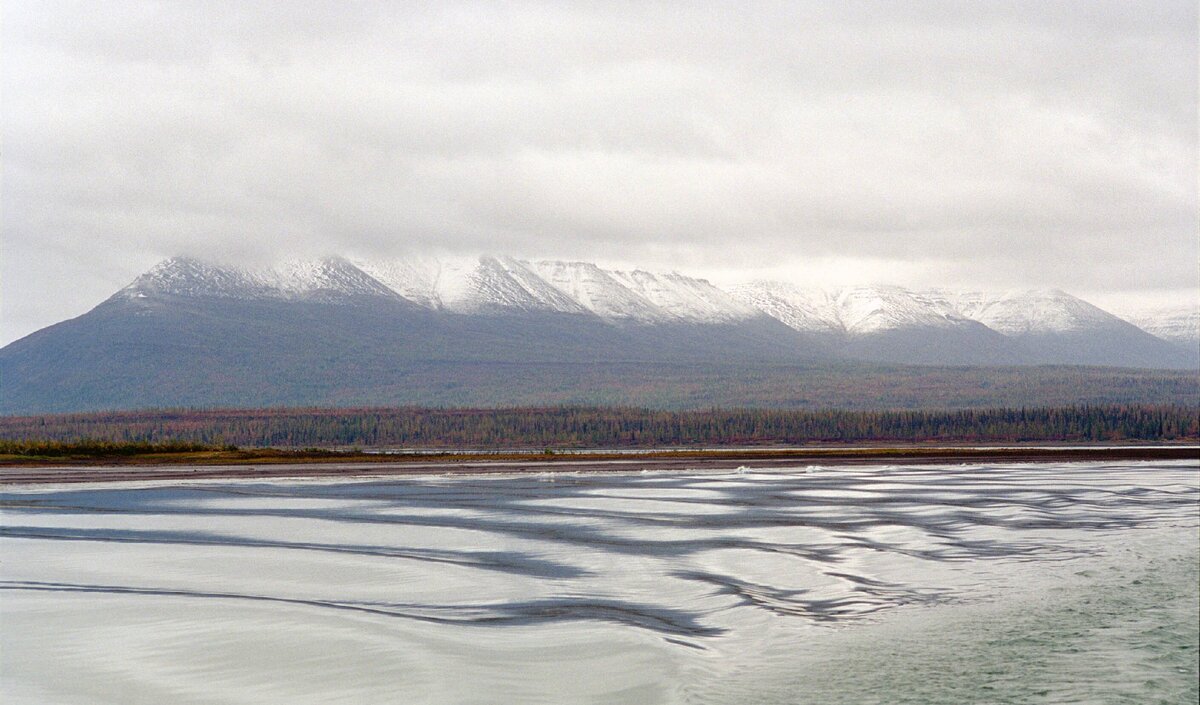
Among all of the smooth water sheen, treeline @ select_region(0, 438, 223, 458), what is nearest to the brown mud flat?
treeline @ select_region(0, 438, 223, 458)

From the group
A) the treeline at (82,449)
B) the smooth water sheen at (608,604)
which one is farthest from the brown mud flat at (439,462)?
the smooth water sheen at (608,604)

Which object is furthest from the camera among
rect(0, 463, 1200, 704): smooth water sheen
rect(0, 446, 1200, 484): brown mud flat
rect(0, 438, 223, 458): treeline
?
rect(0, 438, 223, 458): treeline

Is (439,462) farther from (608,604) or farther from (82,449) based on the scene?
(608,604)

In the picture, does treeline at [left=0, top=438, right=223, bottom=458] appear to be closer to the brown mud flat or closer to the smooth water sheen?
the brown mud flat

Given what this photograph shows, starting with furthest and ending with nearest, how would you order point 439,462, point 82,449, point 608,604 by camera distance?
1. point 439,462
2. point 82,449
3. point 608,604

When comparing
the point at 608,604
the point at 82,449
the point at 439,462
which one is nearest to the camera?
→ the point at 608,604

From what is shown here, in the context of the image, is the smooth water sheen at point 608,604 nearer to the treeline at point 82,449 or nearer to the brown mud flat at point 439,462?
the brown mud flat at point 439,462

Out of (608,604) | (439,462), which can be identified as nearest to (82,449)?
(439,462)
